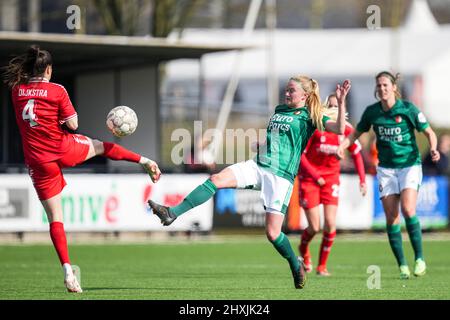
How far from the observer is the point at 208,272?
1527 centimetres

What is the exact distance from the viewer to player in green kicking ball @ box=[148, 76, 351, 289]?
38.3ft

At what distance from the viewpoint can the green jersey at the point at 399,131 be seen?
14125 mm

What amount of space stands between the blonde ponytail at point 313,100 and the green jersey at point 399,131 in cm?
233

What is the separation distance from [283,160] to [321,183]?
11.2 feet

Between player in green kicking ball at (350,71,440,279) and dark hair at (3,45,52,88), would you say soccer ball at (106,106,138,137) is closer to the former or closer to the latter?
dark hair at (3,45,52,88)

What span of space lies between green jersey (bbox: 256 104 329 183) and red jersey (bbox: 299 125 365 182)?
326 centimetres

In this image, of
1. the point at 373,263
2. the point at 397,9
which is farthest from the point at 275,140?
the point at 397,9

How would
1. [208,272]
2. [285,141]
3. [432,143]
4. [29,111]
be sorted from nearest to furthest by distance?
1. [29,111]
2. [285,141]
3. [432,143]
4. [208,272]

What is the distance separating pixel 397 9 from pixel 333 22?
55.0 feet

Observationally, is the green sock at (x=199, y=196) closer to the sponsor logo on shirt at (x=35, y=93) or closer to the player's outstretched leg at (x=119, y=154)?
the player's outstretched leg at (x=119, y=154)

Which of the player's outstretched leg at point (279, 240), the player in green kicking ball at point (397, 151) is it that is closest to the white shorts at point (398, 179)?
the player in green kicking ball at point (397, 151)

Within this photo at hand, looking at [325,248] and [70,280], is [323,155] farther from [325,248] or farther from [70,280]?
[70,280]

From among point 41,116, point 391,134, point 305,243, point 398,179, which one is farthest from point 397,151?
point 41,116
